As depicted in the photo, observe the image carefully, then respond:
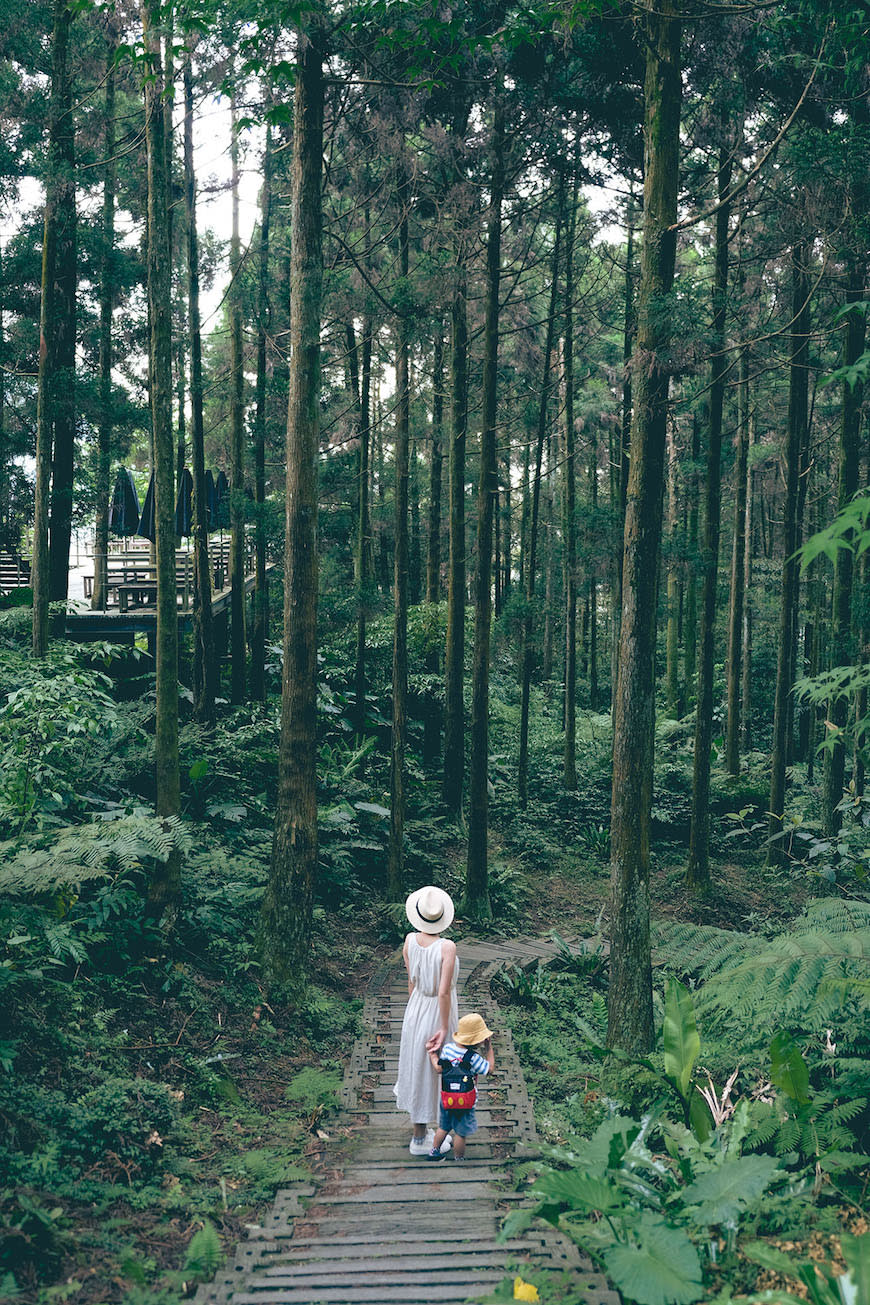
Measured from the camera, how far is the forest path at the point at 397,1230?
12.7 feet

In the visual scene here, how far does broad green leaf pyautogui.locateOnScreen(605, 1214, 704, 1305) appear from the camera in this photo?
10.5 ft

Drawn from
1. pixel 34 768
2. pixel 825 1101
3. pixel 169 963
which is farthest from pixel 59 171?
pixel 825 1101

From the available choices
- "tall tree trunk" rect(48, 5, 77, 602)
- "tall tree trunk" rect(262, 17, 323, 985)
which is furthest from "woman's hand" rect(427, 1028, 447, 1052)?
"tall tree trunk" rect(48, 5, 77, 602)

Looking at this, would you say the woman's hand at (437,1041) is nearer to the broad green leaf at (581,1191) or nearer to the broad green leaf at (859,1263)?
the broad green leaf at (581,1191)

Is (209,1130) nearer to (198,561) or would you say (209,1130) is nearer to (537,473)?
(198,561)

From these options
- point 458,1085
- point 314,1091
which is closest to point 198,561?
point 314,1091

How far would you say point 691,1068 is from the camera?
5.22m

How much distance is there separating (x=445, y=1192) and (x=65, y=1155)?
219 cm

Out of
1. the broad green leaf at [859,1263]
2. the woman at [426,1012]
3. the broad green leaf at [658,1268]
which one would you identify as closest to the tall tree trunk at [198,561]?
the woman at [426,1012]

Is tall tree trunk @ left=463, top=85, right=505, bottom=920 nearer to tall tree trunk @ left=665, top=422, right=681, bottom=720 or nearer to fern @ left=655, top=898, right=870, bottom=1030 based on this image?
fern @ left=655, top=898, right=870, bottom=1030

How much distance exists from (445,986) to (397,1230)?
4.70ft

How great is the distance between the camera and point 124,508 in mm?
17781

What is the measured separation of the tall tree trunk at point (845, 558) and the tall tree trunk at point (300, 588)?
25.9 feet

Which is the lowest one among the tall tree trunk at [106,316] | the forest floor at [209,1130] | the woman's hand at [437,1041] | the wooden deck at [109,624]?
the forest floor at [209,1130]
